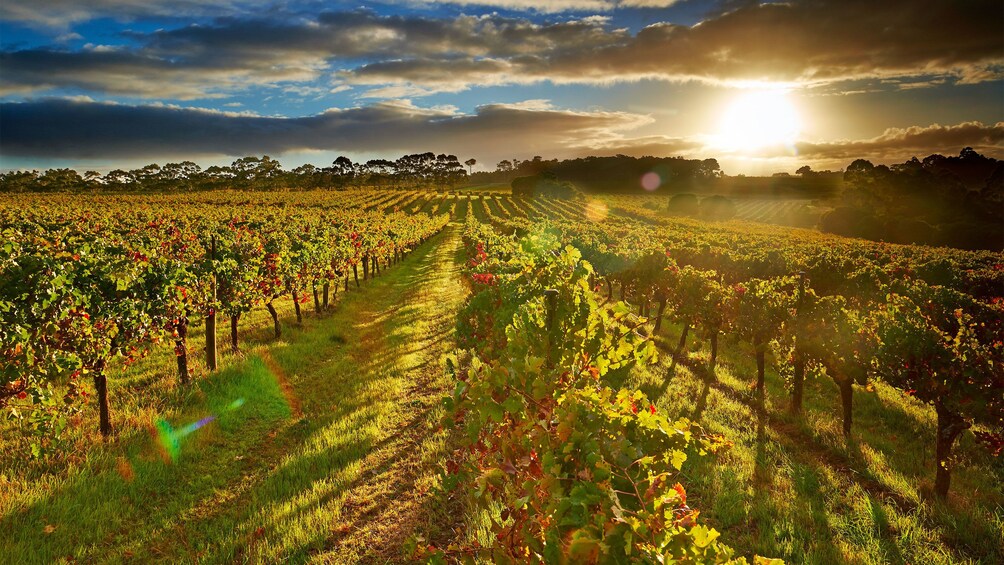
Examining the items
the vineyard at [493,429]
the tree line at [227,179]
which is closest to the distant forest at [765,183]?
the tree line at [227,179]

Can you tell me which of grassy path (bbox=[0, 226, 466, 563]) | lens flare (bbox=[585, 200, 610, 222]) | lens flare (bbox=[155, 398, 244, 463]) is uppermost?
lens flare (bbox=[585, 200, 610, 222])

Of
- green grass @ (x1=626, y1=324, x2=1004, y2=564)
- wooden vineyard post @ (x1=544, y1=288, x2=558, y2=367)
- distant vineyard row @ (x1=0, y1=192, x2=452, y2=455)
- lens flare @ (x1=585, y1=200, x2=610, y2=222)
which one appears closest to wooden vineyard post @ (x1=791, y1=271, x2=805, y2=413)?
green grass @ (x1=626, y1=324, x2=1004, y2=564)

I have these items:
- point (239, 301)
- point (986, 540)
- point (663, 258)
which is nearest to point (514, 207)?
point (663, 258)

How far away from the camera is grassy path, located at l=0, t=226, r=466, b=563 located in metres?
6.69

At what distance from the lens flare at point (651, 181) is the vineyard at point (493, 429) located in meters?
151

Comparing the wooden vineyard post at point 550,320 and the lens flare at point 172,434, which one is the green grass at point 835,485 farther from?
the lens flare at point 172,434

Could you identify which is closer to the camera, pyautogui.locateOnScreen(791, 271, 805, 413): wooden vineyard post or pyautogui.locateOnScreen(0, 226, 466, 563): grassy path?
pyautogui.locateOnScreen(0, 226, 466, 563): grassy path

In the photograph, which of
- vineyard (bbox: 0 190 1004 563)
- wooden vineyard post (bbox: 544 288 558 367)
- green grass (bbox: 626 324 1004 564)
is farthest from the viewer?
green grass (bbox: 626 324 1004 564)

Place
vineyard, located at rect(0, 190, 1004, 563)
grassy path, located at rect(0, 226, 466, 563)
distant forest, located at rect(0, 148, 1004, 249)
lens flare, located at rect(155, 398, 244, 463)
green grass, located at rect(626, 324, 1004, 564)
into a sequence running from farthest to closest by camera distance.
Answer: distant forest, located at rect(0, 148, 1004, 249) < lens flare, located at rect(155, 398, 244, 463) < green grass, located at rect(626, 324, 1004, 564) < grassy path, located at rect(0, 226, 466, 563) < vineyard, located at rect(0, 190, 1004, 563)

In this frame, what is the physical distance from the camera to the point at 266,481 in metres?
8.27

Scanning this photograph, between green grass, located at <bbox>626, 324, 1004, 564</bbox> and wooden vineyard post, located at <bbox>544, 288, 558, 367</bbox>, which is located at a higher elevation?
wooden vineyard post, located at <bbox>544, 288, 558, 367</bbox>

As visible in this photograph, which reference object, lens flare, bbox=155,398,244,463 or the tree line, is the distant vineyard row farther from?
the tree line

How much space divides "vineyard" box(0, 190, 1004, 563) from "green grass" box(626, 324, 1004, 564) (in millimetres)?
56

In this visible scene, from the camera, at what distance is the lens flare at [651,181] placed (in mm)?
158500
